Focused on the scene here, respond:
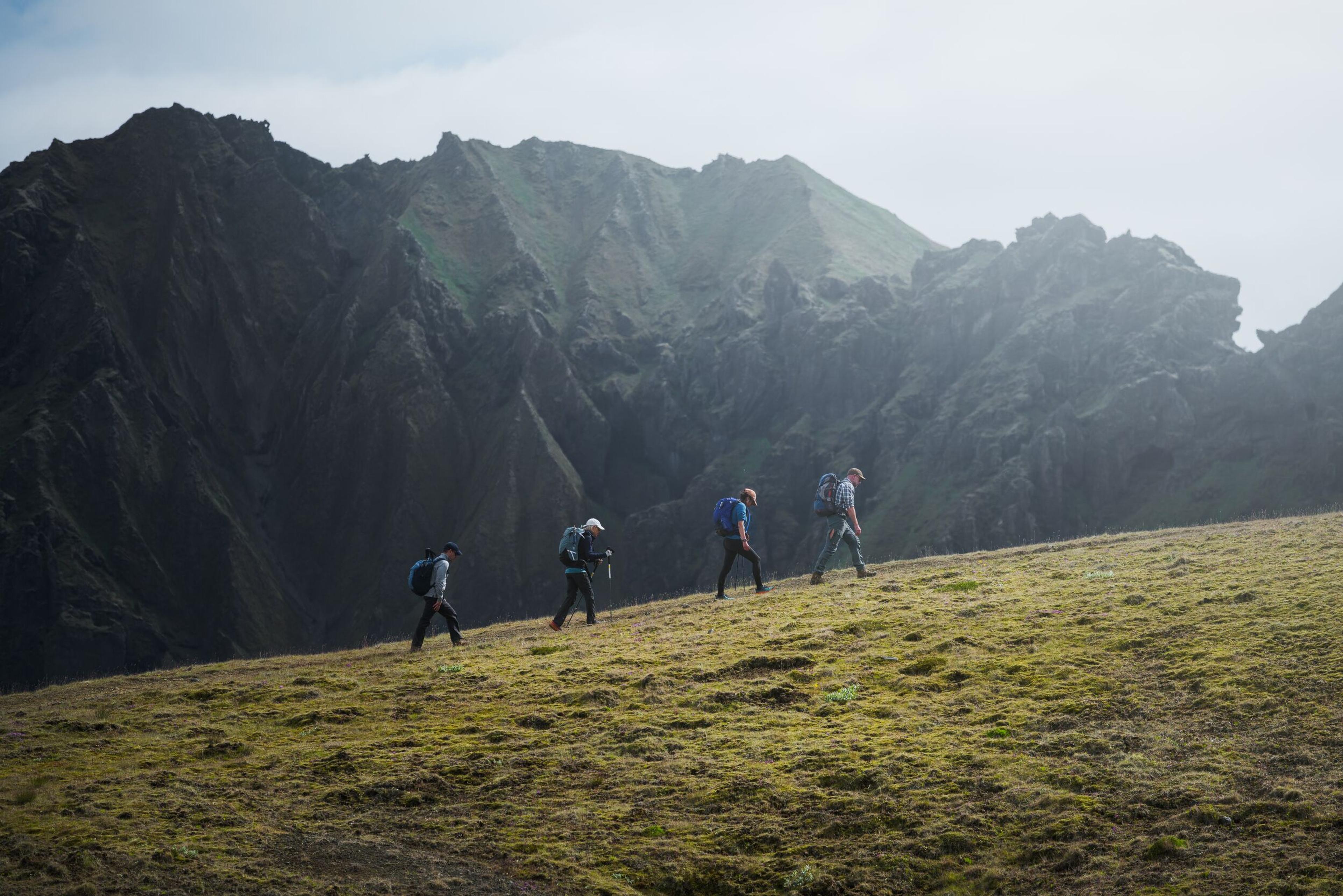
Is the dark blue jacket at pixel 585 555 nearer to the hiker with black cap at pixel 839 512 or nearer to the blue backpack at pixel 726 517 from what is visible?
the blue backpack at pixel 726 517

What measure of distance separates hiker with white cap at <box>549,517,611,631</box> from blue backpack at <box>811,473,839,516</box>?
6716mm

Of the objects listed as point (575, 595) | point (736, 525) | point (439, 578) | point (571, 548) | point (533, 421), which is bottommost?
point (575, 595)

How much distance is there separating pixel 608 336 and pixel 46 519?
306 ft

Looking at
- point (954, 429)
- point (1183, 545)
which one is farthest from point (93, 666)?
point (1183, 545)

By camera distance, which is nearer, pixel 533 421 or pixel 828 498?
pixel 828 498

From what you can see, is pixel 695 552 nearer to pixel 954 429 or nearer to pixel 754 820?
pixel 954 429

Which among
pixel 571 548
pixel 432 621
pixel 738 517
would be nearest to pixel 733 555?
pixel 738 517

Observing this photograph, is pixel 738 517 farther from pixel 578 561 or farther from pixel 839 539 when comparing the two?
pixel 578 561

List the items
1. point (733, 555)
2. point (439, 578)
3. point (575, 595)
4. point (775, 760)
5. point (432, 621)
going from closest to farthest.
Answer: point (775, 760) → point (439, 578) → point (575, 595) → point (432, 621) → point (733, 555)

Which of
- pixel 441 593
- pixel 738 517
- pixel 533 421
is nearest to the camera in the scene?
pixel 441 593

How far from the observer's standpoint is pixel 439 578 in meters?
30.3

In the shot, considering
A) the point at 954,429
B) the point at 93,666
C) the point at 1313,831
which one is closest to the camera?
the point at 1313,831

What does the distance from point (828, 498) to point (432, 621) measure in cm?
1247

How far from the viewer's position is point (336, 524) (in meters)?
179
